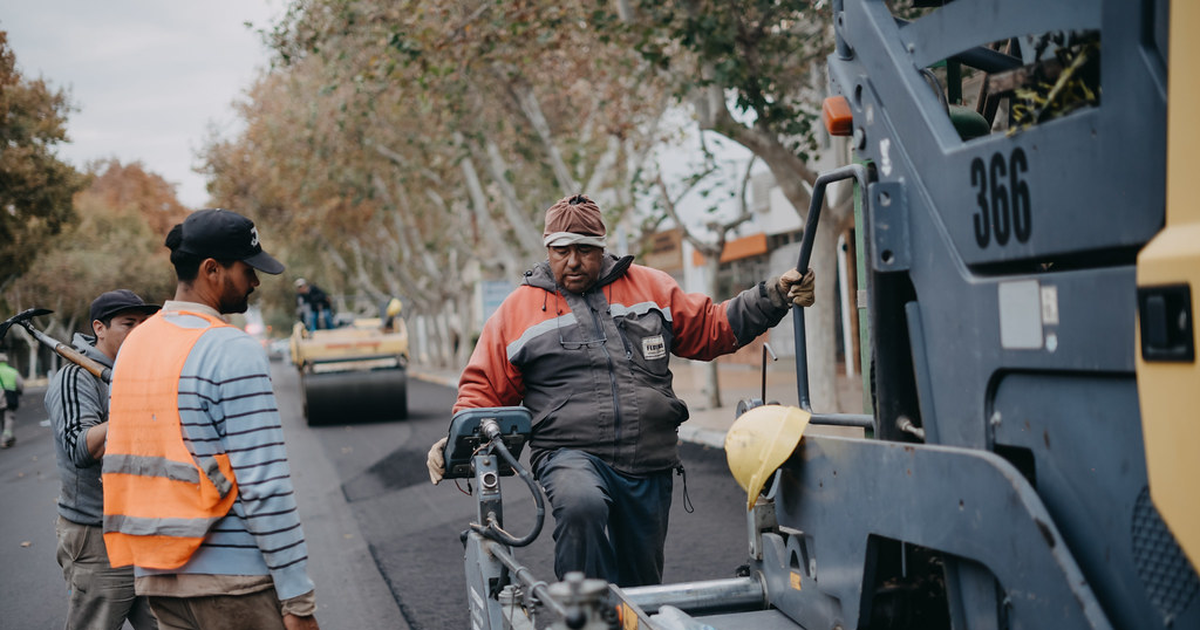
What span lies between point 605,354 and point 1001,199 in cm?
185

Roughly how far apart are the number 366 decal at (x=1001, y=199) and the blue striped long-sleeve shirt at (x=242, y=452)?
177 cm

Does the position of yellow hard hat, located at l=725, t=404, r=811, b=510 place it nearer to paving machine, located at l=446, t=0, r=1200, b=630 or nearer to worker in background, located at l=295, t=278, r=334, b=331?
paving machine, located at l=446, t=0, r=1200, b=630

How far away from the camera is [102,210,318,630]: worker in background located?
2.73 metres

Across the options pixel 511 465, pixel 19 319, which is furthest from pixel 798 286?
pixel 19 319

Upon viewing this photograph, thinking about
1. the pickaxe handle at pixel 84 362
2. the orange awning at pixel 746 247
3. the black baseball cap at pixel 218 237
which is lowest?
the pickaxe handle at pixel 84 362

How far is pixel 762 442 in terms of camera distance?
304 centimetres

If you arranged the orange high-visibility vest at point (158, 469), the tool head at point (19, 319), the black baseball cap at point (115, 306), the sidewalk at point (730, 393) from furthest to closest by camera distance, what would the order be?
1. the sidewalk at point (730, 393)
2. the black baseball cap at point (115, 306)
3. the tool head at point (19, 319)
4. the orange high-visibility vest at point (158, 469)

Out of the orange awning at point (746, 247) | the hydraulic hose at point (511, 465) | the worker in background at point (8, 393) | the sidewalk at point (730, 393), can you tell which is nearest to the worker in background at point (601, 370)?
the hydraulic hose at point (511, 465)

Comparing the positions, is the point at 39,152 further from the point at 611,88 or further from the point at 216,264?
the point at 216,264

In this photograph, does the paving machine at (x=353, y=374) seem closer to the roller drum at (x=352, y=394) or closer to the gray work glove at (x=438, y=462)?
the roller drum at (x=352, y=394)

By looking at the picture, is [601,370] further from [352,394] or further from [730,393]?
[730,393]

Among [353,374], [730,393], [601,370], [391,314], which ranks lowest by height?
[730,393]

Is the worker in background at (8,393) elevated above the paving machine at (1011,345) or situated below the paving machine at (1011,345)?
below

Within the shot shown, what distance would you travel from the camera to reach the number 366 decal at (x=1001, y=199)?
214 cm
